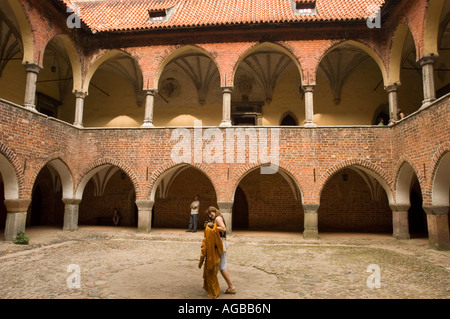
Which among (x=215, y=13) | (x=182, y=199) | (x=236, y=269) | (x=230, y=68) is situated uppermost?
(x=215, y=13)

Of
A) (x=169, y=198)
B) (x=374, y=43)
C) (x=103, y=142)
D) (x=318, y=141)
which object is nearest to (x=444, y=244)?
(x=318, y=141)

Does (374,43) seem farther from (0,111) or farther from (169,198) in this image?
(0,111)

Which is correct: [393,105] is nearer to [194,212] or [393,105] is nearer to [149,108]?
[194,212]

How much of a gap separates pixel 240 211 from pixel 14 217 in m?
10.3

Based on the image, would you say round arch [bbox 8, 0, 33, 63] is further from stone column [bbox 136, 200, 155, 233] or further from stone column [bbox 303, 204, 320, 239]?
stone column [bbox 303, 204, 320, 239]

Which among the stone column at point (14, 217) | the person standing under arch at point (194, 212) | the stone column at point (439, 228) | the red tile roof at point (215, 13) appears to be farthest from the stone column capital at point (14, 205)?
the stone column at point (439, 228)

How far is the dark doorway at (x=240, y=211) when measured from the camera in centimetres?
1703

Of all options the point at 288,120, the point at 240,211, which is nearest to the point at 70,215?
the point at 240,211

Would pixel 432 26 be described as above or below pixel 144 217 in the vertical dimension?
above

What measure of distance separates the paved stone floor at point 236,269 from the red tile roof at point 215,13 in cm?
944

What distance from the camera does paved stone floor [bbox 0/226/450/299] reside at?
213 inches

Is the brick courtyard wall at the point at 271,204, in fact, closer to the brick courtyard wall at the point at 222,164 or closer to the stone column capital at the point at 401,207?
the brick courtyard wall at the point at 222,164

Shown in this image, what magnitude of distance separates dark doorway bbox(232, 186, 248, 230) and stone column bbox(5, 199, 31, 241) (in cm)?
980

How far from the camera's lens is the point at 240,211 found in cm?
1711
